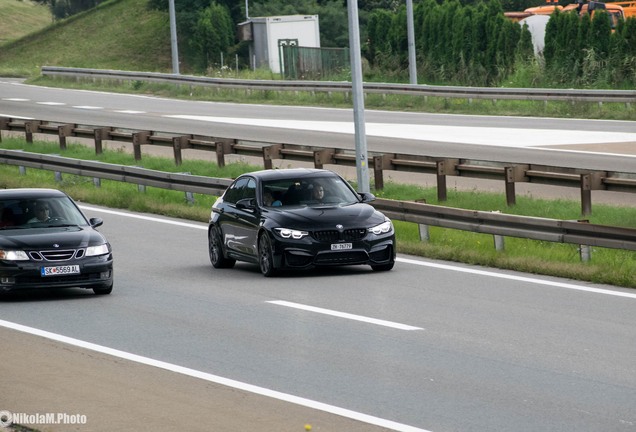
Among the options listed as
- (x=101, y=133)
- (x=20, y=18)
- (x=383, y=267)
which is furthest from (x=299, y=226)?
(x=20, y=18)

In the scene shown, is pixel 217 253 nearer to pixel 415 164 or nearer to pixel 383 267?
pixel 383 267

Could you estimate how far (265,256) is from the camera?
60.3 feet

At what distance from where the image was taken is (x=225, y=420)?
380 inches

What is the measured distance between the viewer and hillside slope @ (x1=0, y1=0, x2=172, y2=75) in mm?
80062

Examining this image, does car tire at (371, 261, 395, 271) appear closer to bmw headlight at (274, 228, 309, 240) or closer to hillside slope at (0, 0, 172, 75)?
bmw headlight at (274, 228, 309, 240)

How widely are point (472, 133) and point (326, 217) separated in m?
19.9

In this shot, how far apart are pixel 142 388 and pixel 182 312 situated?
4387 millimetres

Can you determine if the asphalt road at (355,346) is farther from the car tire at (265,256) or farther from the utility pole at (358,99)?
the utility pole at (358,99)

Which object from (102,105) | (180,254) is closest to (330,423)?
(180,254)

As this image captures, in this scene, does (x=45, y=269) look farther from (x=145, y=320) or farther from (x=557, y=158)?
(x=557, y=158)

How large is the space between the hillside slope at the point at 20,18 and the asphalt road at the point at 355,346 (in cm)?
9439

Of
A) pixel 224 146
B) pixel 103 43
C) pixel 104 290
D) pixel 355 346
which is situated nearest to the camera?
pixel 355 346

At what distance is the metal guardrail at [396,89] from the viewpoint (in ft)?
136

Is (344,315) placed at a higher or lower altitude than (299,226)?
lower
